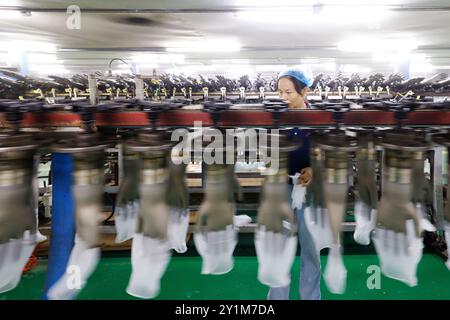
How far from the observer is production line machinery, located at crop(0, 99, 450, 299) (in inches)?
26.5

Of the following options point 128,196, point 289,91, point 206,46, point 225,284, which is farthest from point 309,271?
point 206,46

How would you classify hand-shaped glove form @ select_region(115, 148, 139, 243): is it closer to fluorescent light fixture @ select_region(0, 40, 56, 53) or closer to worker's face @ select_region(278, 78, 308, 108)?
worker's face @ select_region(278, 78, 308, 108)

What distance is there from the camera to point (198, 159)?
0.74 meters

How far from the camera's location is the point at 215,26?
4.22 meters

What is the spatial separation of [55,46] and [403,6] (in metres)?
5.36

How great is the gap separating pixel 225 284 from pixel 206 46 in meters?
4.84

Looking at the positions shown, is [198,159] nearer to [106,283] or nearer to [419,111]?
[419,111]

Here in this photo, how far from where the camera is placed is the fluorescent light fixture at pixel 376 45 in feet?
18.0

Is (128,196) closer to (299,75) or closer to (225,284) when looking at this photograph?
(299,75)

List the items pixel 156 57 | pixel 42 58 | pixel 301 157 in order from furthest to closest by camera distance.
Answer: pixel 42 58, pixel 156 57, pixel 301 157

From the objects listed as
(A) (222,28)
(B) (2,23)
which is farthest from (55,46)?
(A) (222,28)

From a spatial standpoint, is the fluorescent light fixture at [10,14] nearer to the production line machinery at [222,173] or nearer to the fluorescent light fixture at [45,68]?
the production line machinery at [222,173]

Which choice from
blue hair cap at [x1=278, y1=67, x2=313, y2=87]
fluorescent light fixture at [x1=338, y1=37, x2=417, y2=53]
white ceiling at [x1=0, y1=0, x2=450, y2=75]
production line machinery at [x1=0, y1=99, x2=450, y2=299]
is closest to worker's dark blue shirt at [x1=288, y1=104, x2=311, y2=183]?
A: production line machinery at [x1=0, y1=99, x2=450, y2=299]

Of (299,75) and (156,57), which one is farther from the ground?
(156,57)
